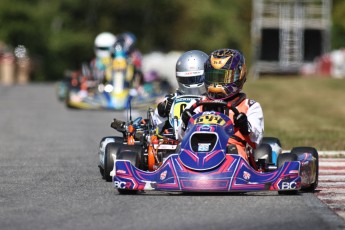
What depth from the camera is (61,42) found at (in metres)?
68.0

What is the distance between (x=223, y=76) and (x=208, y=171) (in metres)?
1.28

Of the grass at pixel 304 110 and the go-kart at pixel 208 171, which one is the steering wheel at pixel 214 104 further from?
the grass at pixel 304 110

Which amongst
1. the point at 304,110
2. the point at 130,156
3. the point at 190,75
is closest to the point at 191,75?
the point at 190,75

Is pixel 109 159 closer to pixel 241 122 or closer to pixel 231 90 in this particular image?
pixel 231 90

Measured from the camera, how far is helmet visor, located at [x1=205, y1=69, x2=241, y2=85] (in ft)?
33.5

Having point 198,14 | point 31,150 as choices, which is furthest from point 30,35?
point 31,150

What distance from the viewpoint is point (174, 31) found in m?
79.2

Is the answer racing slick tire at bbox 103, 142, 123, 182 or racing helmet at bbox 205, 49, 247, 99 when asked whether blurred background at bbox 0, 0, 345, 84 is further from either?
racing helmet at bbox 205, 49, 247, 99

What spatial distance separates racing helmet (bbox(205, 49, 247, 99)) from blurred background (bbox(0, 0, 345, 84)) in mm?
31874

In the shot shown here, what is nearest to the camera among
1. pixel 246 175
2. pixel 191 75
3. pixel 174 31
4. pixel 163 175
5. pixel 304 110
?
pixel 246 175

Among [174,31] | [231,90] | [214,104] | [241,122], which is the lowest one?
[174,31]

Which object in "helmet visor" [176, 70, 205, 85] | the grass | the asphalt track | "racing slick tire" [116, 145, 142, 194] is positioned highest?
"helmet visor" [176, 70, 205, 85]

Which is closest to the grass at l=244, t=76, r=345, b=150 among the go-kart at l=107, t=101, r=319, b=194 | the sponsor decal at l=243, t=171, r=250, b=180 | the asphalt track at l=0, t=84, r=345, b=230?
the asphalt track at l=0, t=84, r=345, b=230

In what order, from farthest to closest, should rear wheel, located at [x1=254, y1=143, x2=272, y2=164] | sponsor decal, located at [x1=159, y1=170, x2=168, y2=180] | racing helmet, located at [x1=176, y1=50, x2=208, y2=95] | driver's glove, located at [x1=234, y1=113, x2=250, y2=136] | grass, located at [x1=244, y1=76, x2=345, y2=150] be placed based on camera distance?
grass, located at [x1=244, y1=76, x2=345, y2=150]
racing helmet, located at [x1=176, y1=50, x2=208, y2=95]
rear wheel, located at [x1=254, y1=143, x2=272, y2=164]
driver's glove, located at [x1=234, y1=113, x2=250, y2=136]
sponsor decal, located at [x1=159, y1=170, x2=168, y2=180]
